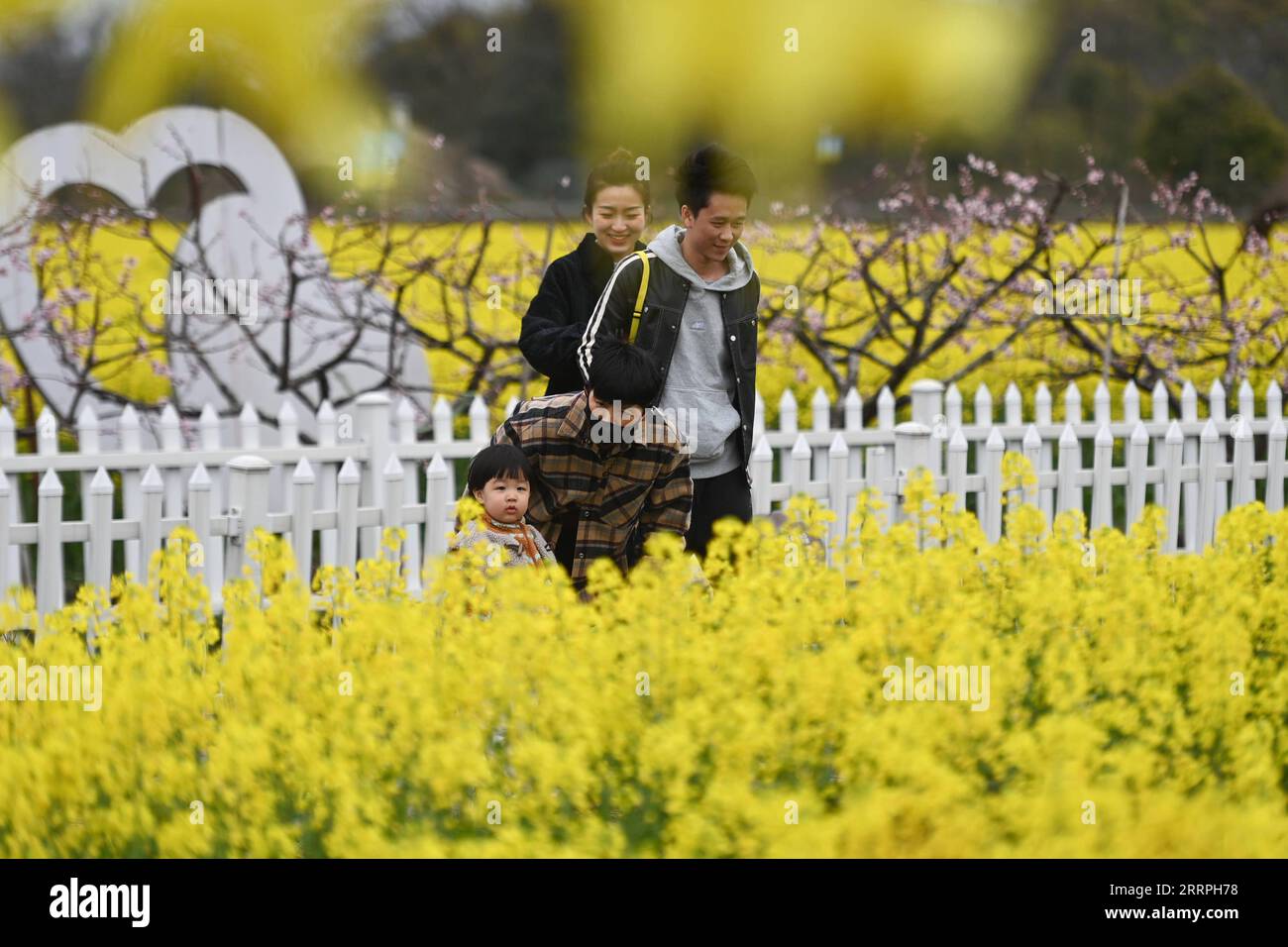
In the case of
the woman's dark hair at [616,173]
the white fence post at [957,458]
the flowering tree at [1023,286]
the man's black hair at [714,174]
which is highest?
the flowering tree at [1023,286]

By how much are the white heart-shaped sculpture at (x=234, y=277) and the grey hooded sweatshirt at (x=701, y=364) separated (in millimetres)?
3619

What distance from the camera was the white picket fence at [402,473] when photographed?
5.02 metres

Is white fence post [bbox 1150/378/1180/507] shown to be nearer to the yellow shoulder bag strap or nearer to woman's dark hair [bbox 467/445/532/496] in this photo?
the yellow shoulder bag strap

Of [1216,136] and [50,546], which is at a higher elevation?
[1216,136]

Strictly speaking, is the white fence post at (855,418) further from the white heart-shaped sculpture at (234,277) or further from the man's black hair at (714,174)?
the man's black hair at (714,174)

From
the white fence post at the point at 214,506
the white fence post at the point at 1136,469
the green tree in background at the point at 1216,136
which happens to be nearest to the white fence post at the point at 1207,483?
the white fence post at the point at 1136,469

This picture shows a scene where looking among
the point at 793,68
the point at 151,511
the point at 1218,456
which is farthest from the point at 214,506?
the point at 1218,456

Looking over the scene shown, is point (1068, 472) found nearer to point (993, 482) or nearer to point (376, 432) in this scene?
point (993, 482)

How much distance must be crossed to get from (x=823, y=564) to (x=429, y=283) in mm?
3995

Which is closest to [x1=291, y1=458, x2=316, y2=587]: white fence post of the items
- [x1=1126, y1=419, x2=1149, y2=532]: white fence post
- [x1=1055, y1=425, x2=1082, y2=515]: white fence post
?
[x1=1055, y1=425, x2=1082, y2=515]: white fence post

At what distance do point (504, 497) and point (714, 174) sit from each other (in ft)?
Answer: 2.90

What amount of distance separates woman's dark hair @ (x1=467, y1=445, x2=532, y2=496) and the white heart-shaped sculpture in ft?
11.9

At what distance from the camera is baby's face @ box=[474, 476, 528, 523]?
361cm

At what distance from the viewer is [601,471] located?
3.70 meters
